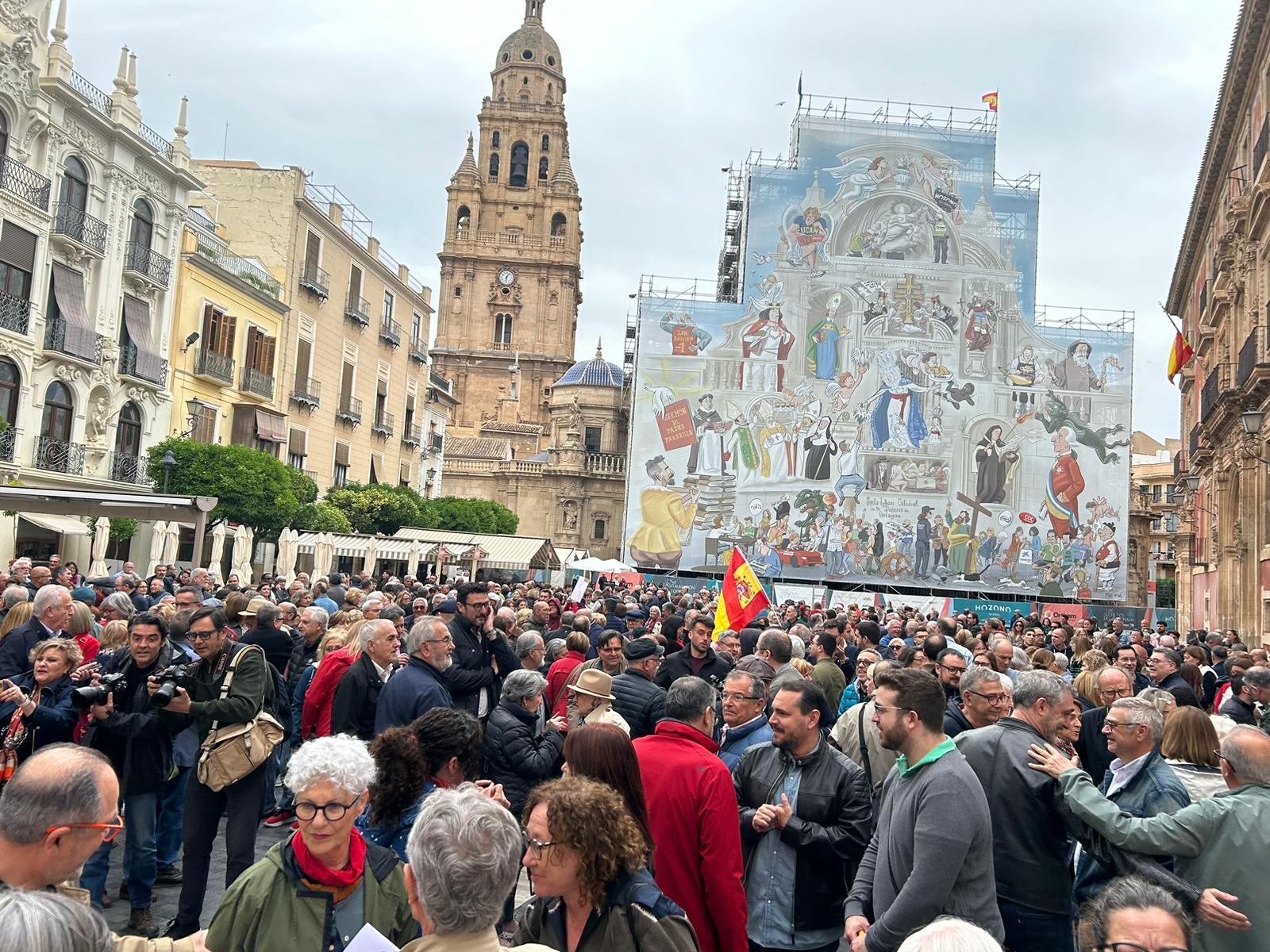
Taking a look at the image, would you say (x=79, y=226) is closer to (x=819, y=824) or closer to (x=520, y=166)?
(x=819, y=824)

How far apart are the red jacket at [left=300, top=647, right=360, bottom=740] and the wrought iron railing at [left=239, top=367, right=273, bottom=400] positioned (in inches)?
914

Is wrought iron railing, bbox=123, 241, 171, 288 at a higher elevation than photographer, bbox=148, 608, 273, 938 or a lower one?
higher

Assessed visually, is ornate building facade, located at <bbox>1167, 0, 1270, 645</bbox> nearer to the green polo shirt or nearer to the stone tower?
the green polo shirt

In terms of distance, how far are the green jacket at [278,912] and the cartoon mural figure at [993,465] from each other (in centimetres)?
3885

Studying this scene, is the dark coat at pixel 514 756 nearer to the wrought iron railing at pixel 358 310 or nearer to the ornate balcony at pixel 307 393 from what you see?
the ornate balcony at pixel 307 393

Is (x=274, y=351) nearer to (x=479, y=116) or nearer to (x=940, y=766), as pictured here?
(x=940, y=766)

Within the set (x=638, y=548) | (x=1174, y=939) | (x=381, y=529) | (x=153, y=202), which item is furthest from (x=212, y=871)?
(x=638, y=548)

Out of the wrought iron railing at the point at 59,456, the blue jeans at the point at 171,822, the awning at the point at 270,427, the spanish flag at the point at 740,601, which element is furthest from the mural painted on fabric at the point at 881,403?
the blue jeans at the point at 171,822

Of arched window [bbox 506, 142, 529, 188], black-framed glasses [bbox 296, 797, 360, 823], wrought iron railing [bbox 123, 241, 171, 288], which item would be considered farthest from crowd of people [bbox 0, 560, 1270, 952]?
arched window [bbox 506, 142, 529, 188]

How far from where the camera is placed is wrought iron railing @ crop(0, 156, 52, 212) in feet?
63.7

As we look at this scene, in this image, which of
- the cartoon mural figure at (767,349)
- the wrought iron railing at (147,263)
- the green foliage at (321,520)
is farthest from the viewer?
the cartoon mural figure at (767,349)

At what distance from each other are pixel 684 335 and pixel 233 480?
19.6 metres

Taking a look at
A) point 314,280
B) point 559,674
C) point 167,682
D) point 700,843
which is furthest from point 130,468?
point 700,843

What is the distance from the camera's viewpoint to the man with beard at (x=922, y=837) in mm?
Result: 3404
